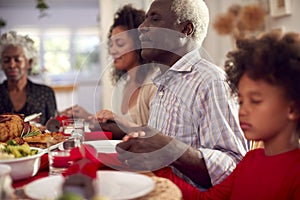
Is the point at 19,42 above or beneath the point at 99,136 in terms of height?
above

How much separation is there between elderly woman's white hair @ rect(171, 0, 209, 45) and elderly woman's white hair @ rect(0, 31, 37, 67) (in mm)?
1819

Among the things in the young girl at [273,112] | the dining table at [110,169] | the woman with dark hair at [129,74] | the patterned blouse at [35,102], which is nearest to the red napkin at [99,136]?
→ the dining table at [110,169]

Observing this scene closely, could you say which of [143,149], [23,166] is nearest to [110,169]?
[143,149]

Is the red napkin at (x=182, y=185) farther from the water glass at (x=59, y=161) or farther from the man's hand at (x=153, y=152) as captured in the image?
the water glass at (x=59, y=161)

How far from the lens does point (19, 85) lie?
10.1 ft

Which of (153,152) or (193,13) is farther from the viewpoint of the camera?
(193,13)

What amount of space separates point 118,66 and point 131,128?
1076 mm

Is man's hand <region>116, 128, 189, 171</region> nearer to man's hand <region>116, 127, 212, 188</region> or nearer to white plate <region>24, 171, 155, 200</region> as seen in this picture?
man's hand <region>116, 127, 212, 188</region>

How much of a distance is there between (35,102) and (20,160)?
212 centimetres

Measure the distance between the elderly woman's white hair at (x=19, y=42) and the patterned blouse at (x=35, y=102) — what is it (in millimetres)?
215

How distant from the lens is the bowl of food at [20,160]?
39.7 inches

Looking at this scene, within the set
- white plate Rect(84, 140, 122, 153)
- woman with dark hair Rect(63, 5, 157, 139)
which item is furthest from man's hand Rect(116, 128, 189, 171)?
woman with dark hair Rect(63, 5, 157, 139)

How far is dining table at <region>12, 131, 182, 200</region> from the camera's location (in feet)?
2.64

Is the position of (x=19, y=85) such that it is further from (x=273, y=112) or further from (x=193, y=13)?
(x=273, y=112)
